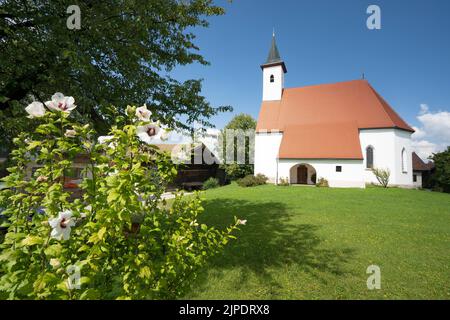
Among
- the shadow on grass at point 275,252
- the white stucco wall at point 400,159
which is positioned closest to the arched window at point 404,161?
the white stucco wall at point 400,159

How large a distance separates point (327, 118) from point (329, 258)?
23884 millimetres

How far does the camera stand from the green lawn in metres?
4.22

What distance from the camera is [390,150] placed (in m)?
23.5

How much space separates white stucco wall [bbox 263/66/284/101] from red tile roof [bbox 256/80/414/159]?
3.09 feet

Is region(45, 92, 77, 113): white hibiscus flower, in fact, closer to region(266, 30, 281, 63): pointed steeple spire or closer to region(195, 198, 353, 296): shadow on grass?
region(195, 198, 353, 296): shadow on grass

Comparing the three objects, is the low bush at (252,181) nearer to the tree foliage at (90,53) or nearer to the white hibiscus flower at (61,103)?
the tree foliage at (90,53)

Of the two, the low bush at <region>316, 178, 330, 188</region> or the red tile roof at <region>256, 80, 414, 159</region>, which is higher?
the red tile roof at <region>256, 80, 414, 159</region>

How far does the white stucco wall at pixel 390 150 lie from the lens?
76.4 feet

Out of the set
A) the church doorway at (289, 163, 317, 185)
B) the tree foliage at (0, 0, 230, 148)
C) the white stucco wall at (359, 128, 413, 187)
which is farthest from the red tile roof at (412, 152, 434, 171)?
the tree foliage at (0, 0, 230, 148)

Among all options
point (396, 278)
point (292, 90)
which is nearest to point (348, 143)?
point (292, 90)

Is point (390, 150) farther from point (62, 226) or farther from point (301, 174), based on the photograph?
point (62, 226)

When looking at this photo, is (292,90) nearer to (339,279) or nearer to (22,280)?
(339,279)

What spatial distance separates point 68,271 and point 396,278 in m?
5.98
